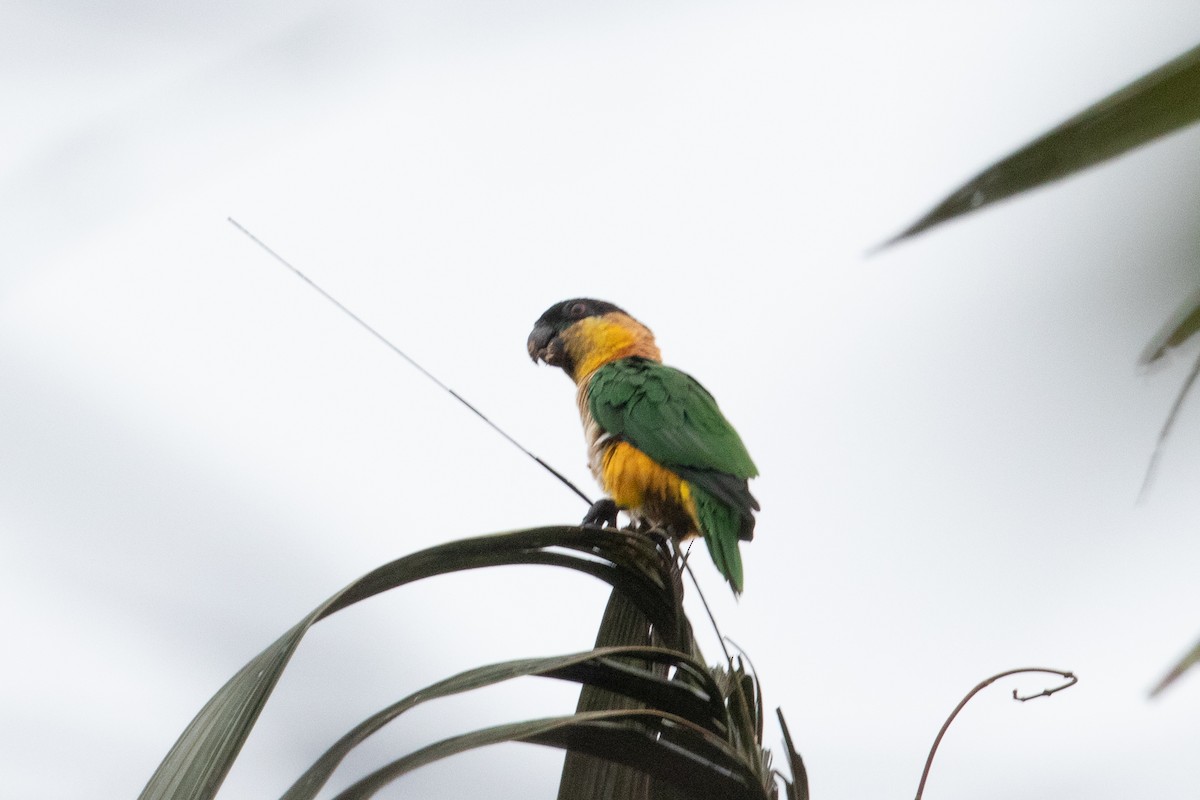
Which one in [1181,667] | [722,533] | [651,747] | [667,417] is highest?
[667,417]

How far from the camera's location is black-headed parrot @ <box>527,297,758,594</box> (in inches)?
86.4

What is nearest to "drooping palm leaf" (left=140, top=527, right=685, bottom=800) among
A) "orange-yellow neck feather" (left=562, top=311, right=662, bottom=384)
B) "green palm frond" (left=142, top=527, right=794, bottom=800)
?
"green palm frond" (left=142, top=527, right=794, bottom=800)

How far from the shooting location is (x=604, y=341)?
3.06 metres

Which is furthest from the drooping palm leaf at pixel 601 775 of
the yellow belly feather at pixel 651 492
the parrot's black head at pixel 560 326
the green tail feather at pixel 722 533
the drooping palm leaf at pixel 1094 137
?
the parrot's black head at pixel 560 326

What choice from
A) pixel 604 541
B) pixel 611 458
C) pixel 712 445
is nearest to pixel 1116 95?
pixel 604 541

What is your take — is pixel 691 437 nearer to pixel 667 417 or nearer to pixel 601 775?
pixel 667 417

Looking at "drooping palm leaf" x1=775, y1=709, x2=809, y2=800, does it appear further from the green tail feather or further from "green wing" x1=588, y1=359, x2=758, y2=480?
"green wing" x1=588, y1=359, x2=758, y2=480

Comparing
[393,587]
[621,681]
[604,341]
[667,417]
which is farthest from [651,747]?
[604,341]

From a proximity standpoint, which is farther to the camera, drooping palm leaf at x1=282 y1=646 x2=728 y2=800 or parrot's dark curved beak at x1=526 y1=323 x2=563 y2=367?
parrot's dark curved beak at x1=526 y1=323 x2=563 y2=367

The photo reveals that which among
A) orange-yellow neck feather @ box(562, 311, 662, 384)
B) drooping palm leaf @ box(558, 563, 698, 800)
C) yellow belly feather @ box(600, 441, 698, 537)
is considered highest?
orange-yellow neck feather @ box(562, 311, 662, 384)

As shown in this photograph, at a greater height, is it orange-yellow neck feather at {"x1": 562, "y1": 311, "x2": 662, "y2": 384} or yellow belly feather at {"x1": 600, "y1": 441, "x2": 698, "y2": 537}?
orange-yellow neck feather at {"x1": 562, "y1": 311, "x2": 662, "y2": 384}

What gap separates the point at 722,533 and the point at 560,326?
4.10 feet

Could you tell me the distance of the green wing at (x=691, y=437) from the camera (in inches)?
85.6

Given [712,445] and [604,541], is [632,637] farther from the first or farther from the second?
[712,445]
